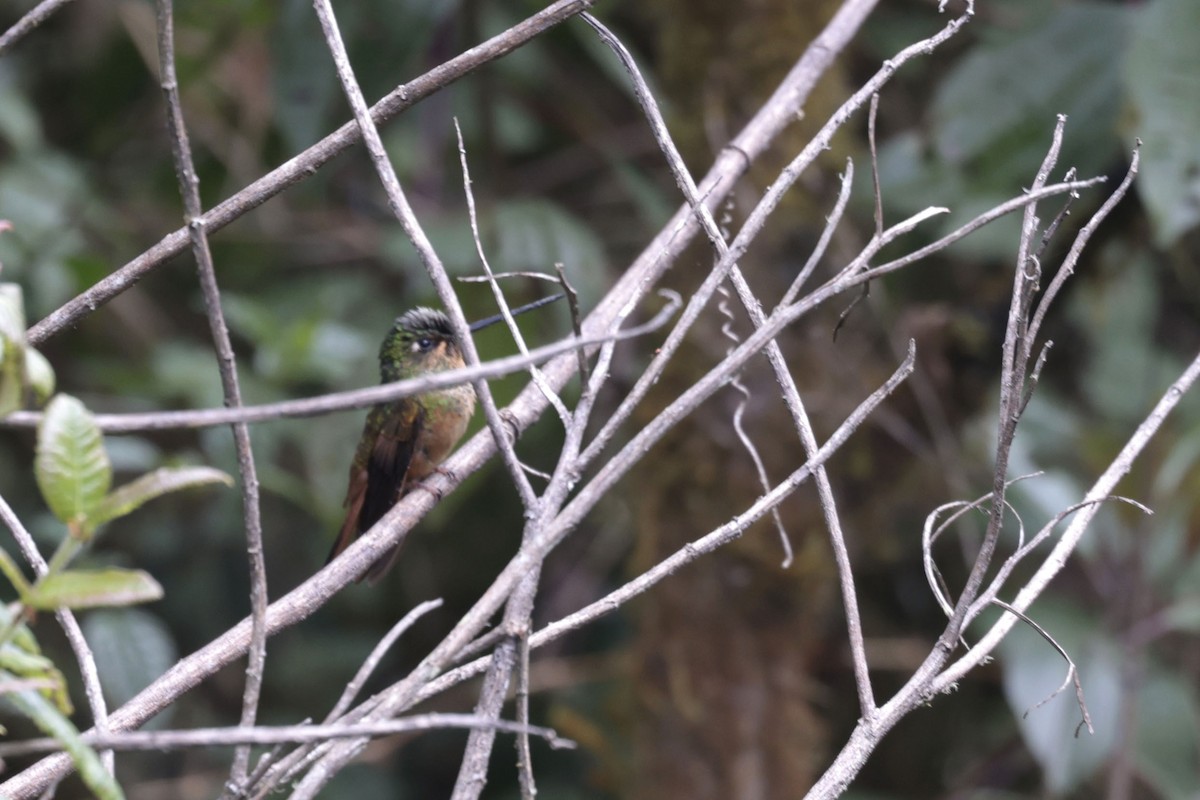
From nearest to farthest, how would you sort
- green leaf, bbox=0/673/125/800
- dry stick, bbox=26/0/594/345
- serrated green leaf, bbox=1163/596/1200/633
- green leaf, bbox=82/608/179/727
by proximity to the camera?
green leaf, bbox=0/673/125/800 < dry stick, bbox=26/0/594/345 < green leaf, bbox=82/608/179/727 < serrated green leaf, bbox=1163/596/1200/633

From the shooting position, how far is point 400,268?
401 cm

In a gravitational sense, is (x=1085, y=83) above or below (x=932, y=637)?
above

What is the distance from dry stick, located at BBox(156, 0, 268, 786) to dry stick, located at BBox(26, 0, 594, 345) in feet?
0.58

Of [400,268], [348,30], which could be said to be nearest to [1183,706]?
[400,268]

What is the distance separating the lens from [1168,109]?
8.88 feet

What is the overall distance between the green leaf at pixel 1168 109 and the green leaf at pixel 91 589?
2358 millimetres

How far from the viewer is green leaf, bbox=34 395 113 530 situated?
0.74m

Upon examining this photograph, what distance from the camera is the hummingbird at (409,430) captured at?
2.52 metres

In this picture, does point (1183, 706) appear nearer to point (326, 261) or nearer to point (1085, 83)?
point (1085, 83)

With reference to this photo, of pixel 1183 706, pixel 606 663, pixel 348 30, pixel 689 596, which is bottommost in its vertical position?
pixel 1183 706

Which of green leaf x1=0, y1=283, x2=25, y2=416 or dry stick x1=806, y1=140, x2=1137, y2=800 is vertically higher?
green leaf x1=0, y1=283, x2=25, y2=416

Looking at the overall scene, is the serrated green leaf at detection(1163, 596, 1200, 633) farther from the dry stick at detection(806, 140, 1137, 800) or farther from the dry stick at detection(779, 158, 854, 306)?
the dry stick at detection(779, 158, 854, 306)

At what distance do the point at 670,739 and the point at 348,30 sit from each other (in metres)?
2.07

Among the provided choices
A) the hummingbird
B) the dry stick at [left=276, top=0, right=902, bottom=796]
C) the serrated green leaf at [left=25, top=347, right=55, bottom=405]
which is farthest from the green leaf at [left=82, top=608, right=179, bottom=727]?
the serrated green leaf at [left=25, top=347, right=55, bottom=405]
